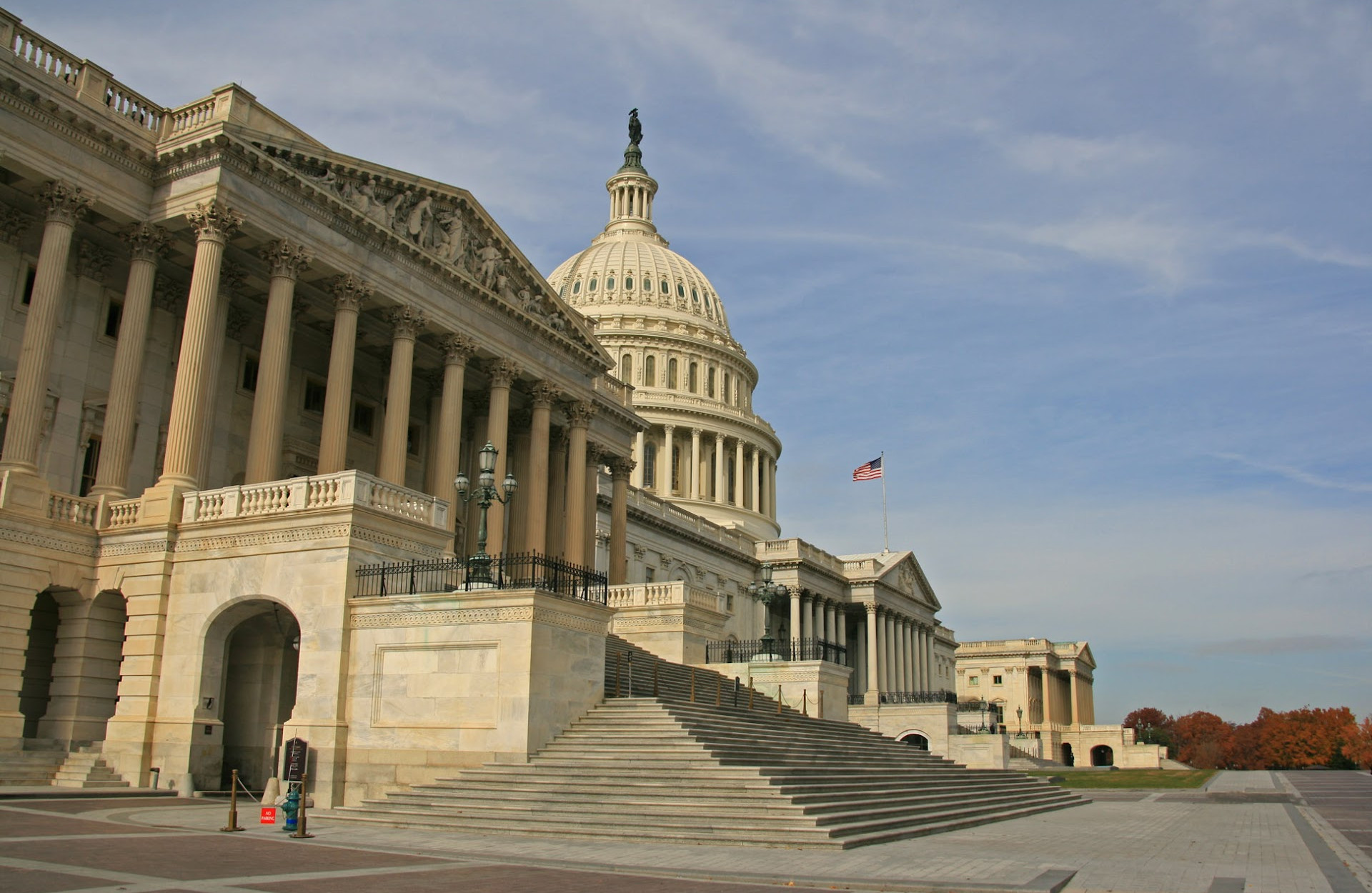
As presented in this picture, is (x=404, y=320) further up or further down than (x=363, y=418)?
further up

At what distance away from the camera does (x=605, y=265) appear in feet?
408

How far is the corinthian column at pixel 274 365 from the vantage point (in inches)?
1296

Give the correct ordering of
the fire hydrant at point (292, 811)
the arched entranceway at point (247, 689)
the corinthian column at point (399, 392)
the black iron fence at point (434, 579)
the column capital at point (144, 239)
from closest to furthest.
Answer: the fire hydrant at point (292, 811) → the black iron fence at point (434, 579) → the arched entranceway at point (247, 689) → the column capital at point (144, 239) → the corinthian column at point (399, 392)

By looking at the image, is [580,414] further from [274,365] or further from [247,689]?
[247,689]

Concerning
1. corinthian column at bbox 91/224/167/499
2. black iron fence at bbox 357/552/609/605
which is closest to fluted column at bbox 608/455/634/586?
corinthian column at bbox 91/224/167/499

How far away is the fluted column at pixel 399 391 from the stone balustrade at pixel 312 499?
8266 millimetres

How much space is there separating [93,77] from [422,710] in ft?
66.9

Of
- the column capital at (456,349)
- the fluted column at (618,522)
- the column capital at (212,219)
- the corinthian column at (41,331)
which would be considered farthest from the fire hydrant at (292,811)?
the fluted column at (618,522)

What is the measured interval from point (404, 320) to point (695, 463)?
7324 centimetres

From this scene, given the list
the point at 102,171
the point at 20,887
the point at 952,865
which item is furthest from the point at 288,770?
the point at 102,171

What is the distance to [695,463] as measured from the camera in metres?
112

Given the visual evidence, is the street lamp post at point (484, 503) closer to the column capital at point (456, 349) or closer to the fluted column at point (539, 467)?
the column capital at point (456, 349)

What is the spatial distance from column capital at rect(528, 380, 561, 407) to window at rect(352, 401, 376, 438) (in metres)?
6.45

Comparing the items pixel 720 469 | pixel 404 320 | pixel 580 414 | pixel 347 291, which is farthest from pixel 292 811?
pixel 720 469
